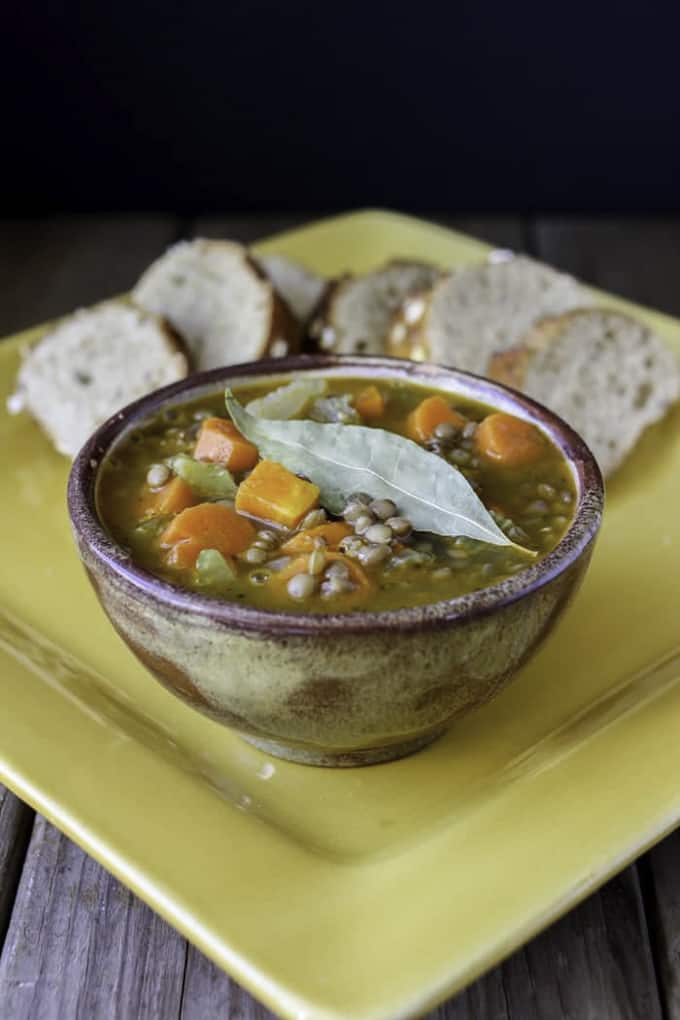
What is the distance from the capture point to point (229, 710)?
2.49 m

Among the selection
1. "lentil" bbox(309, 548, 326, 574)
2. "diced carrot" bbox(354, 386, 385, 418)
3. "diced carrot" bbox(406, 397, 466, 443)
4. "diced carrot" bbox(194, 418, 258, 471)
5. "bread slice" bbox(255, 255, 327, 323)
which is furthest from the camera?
"bread slice" bbox(255, 255, 327, 323)

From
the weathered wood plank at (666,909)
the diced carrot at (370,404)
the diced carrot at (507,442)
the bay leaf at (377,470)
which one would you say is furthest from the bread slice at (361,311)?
the weathered wood plank at (666,909)

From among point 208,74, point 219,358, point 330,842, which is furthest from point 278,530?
point 208,74

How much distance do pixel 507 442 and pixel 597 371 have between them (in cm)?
144

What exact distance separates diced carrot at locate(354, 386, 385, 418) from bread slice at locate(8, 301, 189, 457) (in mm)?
1164

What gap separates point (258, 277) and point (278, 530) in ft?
6.80

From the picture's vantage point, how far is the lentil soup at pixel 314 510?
2432 mm

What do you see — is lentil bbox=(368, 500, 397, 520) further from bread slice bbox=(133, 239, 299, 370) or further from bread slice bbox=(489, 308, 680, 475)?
bread slice bbox=(133, 239, 299, 370)

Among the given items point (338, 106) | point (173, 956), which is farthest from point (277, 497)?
point (338, 106)

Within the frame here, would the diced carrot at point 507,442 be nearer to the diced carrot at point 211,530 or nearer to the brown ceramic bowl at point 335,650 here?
the brown ceramic bowl at point 335,650

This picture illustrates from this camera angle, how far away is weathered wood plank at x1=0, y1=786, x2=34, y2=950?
259 centimetres

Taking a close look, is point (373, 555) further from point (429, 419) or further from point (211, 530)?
point (429, 419)

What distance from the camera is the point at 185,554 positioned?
8.21 feet

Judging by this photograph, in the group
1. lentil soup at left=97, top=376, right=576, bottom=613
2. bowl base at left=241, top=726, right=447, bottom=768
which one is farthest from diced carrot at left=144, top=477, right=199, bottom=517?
bowl base at left=241, top=726, right=447, bottom=768
